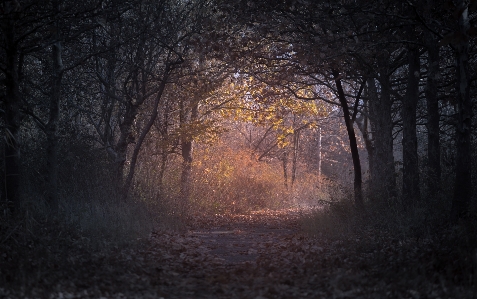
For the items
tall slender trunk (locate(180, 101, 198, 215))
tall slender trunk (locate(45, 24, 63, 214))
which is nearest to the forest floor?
tall slender trunk (locate(45, 24, 63, 214))

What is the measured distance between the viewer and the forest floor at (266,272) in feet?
24.6

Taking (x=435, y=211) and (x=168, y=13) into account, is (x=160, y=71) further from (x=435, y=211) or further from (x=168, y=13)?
(x=435, y=211)

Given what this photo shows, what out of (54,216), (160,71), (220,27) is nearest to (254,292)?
(54,216)

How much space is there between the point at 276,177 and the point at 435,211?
20674mm

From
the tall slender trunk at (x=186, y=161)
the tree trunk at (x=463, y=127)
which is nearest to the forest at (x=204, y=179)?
the tree trunk at (x=463, y=127)

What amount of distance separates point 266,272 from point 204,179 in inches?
621

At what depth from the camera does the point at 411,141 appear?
15359 mm

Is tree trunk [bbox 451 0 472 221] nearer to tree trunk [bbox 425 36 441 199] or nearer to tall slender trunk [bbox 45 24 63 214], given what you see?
tree trunk [bbox 425 36 441 199]

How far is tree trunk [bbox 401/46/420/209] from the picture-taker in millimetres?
14430

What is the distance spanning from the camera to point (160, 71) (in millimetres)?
19344

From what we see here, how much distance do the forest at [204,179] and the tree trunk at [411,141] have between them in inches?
1.5

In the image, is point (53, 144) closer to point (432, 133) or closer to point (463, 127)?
point (463, 127)

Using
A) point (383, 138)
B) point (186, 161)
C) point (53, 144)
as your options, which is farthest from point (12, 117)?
point (186, 161)

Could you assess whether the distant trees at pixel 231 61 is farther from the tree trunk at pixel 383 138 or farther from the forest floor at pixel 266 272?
the forest floor at pixel 266 272
